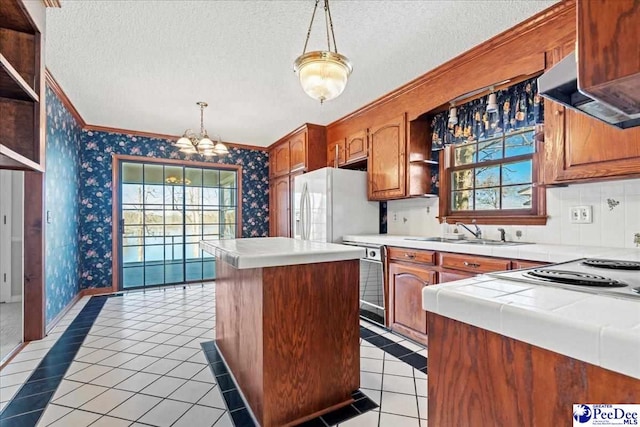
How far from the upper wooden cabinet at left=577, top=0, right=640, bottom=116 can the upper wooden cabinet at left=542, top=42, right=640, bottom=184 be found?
1470mm

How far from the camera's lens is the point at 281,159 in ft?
16.9

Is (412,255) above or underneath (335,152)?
underneath

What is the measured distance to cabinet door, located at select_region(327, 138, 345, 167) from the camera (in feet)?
13.5

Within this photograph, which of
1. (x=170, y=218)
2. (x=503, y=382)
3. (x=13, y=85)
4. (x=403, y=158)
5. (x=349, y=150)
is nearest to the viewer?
(x=503, y=382)

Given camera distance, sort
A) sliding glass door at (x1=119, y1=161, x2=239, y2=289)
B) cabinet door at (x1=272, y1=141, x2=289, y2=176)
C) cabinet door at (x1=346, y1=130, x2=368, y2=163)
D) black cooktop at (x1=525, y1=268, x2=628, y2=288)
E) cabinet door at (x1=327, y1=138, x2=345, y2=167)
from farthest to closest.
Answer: cabinet door at (x1=272, y1=141, x2=289, y2=176), sliding glass door at (x1=119, y1=161, x2=239, y2=289), cabinet door at (x1=327, y1=138, x2=345, y2=167), cabinet door at (x1=346, y1=130, x2=368, y2=163), black cooktop at (x1=525, y1=268, x2=628, y2=288)

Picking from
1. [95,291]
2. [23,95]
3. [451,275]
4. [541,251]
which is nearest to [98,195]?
[95,291]

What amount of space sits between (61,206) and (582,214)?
15.8 ft

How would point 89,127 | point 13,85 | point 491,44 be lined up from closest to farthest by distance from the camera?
point 13,85, point 491,44, point 89,127

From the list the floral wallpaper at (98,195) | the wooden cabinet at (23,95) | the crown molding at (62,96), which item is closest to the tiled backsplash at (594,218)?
the wooden cabinet at (23,95)

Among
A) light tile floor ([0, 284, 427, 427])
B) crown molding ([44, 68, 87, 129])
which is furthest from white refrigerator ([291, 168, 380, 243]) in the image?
crown molding ([44, 68, 87, 129])

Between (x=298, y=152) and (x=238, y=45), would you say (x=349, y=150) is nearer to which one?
(x=298, y=152)

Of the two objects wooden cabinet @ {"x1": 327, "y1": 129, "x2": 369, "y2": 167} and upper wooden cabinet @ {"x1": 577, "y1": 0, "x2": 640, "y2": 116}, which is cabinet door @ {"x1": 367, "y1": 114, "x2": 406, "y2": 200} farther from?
upper wooden cabinet @ {"x1": 577, "y1": 0, "x2": 640, "y2": 116}

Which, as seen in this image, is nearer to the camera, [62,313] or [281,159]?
[62,313]

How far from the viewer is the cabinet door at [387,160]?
319 cm
